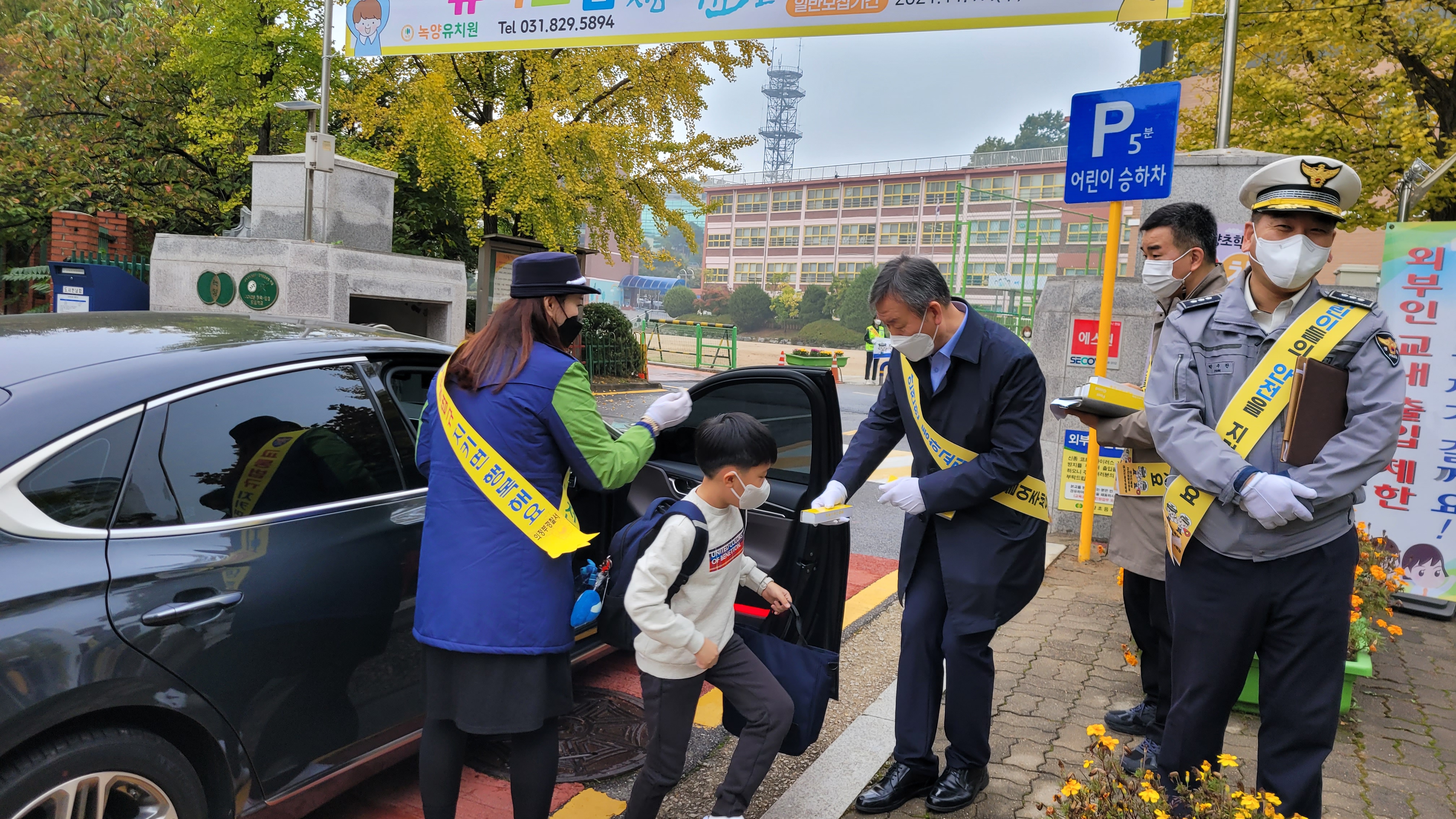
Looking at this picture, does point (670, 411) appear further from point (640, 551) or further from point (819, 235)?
point (819, 235)

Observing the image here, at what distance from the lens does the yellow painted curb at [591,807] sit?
9.82 feet

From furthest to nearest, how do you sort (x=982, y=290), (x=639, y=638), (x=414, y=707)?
(x=982, y=290) → (x=414, y=707) → (x=639, y=638)

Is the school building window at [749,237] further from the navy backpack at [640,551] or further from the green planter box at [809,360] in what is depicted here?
the navy backpack at [640,551]

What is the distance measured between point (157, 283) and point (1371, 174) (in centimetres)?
1467

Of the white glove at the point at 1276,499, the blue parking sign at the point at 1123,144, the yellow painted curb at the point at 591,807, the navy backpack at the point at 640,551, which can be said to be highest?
the blue parking sign at the point at 1123,144

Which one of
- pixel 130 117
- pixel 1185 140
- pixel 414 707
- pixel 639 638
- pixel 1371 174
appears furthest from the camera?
pixel 130 117

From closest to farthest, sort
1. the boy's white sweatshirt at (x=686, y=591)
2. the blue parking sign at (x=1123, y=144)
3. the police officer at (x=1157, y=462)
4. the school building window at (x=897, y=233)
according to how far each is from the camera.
Result: the boy's white sweatshirt at (x=686, y=591) → the police officer at (x=1157, y=462) → the blue parking sign at (x=1123, y=144) → the school building window at (x=897, y=233)

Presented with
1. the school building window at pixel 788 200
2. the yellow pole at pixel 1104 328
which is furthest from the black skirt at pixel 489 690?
the school building window at pixel 788 200

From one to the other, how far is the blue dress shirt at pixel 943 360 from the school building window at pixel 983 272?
11338 millimetres

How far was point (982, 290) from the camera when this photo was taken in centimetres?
1702

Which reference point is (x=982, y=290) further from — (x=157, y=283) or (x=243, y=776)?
(x=243, y=776)

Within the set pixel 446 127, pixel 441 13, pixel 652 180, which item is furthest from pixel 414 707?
pixel 652 180

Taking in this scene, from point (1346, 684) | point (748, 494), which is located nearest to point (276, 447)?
point (748, 494)

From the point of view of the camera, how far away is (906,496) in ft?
9.35
